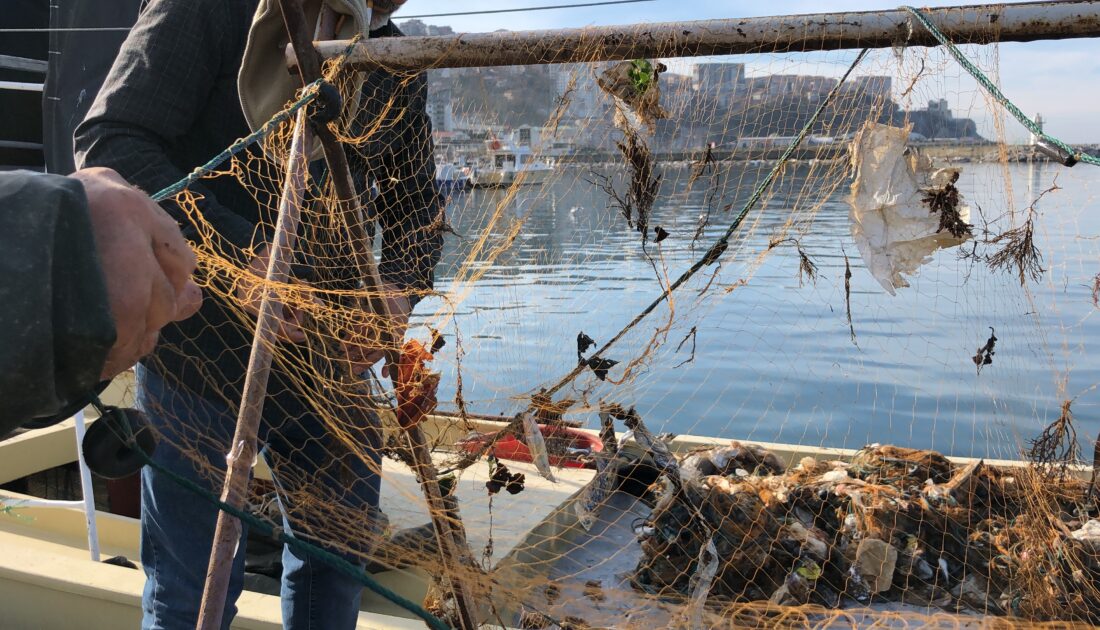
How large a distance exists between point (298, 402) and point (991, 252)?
169 cm

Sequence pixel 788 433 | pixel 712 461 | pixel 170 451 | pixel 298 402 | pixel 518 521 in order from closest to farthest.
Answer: pixel 170 451 → pixel 298 402 → pixel 518 521 → pixel 712 461 → pixel 788 433

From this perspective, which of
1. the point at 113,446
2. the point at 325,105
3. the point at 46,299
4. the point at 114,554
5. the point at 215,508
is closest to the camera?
the point at 46,299

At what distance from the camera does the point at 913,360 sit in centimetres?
927

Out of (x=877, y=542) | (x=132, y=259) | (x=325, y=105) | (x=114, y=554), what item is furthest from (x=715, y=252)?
(x=114, y=554)

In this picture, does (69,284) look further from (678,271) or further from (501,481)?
(678,271)

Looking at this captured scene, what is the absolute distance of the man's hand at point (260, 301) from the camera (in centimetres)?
185

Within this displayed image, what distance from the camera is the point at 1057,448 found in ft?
9.47

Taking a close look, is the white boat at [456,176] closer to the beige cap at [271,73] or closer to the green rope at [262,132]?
the beige cap at [271,73]

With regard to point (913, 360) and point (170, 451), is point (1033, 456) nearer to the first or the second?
point (170, 451)

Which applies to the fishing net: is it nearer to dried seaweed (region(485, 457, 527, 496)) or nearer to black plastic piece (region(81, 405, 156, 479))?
dried seaweed (region(485, 457, 527, 496))

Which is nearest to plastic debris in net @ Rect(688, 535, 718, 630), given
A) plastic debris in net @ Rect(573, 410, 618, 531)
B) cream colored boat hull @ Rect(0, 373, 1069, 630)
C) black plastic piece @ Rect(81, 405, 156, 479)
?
plastic debris in net @ Rect(573, 410, 618, 531)

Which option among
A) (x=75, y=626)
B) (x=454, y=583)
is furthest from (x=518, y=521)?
(x=75, y=626)

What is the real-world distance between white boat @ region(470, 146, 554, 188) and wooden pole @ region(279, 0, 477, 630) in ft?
1.67

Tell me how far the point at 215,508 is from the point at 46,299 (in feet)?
4.77
